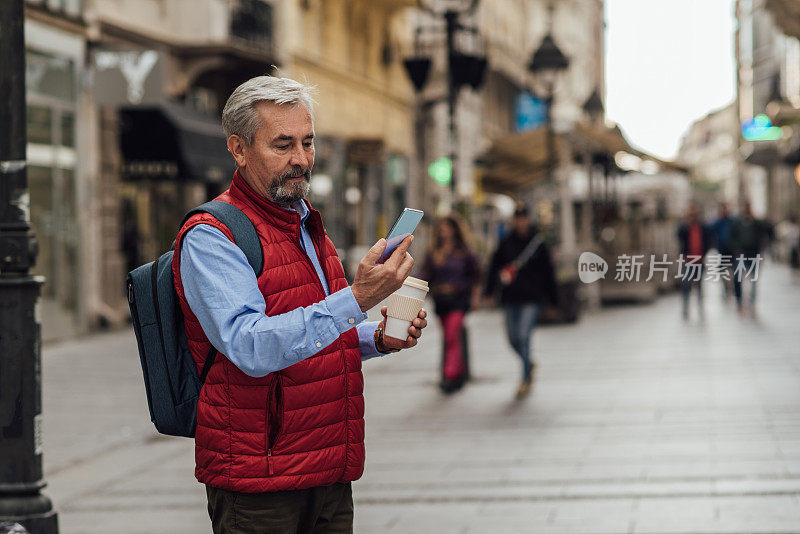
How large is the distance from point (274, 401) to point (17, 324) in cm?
281

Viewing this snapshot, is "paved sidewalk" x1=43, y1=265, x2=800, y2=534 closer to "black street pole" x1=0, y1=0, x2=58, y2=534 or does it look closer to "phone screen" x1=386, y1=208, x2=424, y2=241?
"black street pole" x1=0, y1=0, x2=58, y2=534

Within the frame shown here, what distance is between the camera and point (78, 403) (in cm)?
1234

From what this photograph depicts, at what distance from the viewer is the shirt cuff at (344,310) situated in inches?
120

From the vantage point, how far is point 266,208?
323 cm

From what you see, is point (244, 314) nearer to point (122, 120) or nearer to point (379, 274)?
point (379, 274)

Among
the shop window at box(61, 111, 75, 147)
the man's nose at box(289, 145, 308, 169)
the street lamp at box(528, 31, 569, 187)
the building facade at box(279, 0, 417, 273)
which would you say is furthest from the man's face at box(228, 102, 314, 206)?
the building facade at box(279, 0, 417, 273)

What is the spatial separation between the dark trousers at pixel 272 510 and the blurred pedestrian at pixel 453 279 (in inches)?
379

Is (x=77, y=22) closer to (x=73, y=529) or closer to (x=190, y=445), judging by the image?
(x=190, y=445)

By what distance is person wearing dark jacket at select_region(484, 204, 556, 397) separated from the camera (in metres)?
12.5

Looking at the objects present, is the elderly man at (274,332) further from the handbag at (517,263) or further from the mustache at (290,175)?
the handbag at (517,263)

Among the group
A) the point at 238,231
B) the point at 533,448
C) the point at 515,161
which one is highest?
the point at 515,161

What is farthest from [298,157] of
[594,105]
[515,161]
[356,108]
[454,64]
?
[356,108]

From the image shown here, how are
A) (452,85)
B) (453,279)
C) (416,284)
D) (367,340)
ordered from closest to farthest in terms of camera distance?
1. (416,284)
2. (367,340)
3. (453,279)
4. (452,85)

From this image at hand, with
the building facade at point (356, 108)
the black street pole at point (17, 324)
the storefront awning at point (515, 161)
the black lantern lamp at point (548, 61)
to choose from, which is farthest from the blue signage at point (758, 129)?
the black street pole at point (17, 324)
